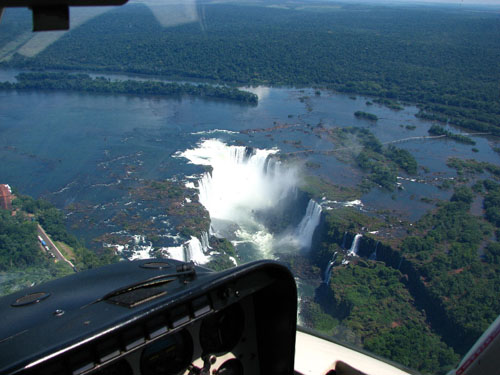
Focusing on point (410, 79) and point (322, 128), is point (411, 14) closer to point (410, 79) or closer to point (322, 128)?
point (410, 79)

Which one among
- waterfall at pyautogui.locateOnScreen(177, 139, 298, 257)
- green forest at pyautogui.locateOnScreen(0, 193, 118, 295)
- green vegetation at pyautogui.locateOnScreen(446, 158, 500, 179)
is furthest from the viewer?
green vegetation at pyautogui.locateOnScreen(446, 158, 500, 179)

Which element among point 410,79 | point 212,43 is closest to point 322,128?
point 410,79

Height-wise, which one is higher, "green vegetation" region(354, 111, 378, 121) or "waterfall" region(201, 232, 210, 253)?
A: "green vegetation" region(354, 111, 378, 121)

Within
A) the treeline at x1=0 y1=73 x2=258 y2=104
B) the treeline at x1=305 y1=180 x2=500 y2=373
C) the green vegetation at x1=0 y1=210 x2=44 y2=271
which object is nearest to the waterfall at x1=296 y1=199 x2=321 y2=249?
the treeline at x1=305 y1=180 x2=500 y2=373

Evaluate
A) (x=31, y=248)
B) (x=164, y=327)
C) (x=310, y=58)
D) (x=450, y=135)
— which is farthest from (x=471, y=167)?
(x=310, y=58)

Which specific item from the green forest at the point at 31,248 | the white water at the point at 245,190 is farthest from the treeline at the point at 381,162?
the green forest at the point at 31,248

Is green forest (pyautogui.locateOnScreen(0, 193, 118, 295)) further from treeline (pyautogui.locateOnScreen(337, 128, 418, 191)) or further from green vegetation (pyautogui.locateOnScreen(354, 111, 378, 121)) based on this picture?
green vegetation (pyautogui.locateOnScreen(354, 111, 378, 121))
